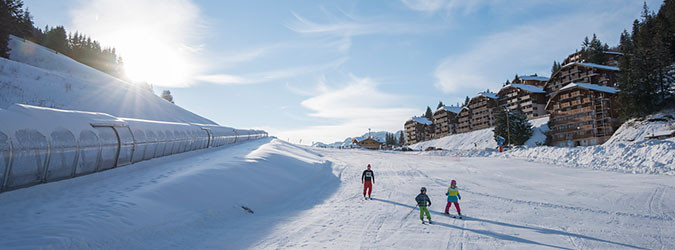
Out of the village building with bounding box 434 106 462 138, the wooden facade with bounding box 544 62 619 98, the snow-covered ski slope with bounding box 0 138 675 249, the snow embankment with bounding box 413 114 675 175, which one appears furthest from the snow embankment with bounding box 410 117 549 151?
the snow-covered ski slope with bounding box 0 138 675 249

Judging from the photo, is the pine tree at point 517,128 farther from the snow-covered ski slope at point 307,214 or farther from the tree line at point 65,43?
the tree line at point 65,43

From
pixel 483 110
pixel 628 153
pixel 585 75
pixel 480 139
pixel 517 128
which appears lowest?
pixel 628 153

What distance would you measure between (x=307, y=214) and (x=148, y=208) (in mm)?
5430

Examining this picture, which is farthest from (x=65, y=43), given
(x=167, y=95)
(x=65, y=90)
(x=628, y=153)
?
(x=628, y=153)

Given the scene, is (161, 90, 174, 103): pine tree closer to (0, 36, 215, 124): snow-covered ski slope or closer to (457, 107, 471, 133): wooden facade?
(0, 36, 215, 124): snow-covered ski slope

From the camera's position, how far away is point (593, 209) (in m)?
12.3

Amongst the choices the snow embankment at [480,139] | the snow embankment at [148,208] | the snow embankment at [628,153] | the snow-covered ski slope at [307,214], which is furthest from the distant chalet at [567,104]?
the snow embankment at [148,208]

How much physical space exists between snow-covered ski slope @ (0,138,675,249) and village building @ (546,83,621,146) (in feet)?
119

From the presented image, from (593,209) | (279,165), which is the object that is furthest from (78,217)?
(593,209)

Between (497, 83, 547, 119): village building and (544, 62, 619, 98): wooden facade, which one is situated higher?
(544, 62, 619, 98): wooden facade

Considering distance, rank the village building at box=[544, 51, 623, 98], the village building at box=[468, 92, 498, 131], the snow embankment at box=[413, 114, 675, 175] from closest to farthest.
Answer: the snow embankment at box=[413, 114, 675, 175], the village building at box=[544, 51, 623, 98], the village building at box=[468, 92, 498, 131]

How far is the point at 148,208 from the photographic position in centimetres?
1047

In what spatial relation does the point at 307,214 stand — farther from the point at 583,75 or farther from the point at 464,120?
the point at 464,120

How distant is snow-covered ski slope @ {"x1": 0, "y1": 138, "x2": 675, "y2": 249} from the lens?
8.45 metres
